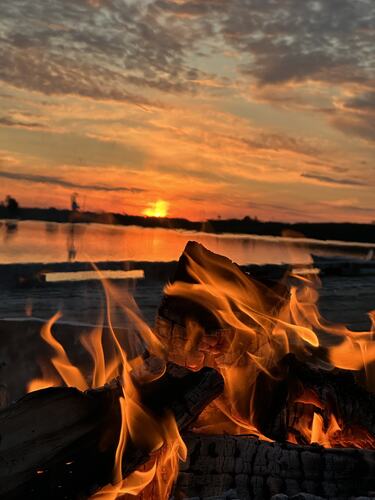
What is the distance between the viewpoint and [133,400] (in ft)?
11.9

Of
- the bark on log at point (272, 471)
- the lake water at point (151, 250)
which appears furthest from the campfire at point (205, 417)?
the lake water at point (151, 250)

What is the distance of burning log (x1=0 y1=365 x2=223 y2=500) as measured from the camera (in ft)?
10.2

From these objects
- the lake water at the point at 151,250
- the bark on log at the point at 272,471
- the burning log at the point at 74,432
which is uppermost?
the burning log at the point at 74,432

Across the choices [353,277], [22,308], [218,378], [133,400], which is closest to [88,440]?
[133,400]

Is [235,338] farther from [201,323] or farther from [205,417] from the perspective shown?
[205,417]

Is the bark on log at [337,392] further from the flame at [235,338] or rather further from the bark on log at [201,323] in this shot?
the bark on log at [201,323]

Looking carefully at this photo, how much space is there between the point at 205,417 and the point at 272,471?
76 centimetres

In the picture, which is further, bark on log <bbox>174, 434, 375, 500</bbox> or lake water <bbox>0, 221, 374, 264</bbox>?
lake water <bbox>0, 221, 374, 264</bbox>

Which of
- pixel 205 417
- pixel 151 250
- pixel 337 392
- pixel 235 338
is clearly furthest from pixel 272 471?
pixel 151 250

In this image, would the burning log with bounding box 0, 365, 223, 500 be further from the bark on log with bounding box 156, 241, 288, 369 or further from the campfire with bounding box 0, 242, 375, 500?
the bark on log with bounding box 156, 241, 288, 369

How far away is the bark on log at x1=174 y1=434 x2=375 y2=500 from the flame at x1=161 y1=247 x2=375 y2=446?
436 millimetres

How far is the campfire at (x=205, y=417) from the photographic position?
10.7 ft

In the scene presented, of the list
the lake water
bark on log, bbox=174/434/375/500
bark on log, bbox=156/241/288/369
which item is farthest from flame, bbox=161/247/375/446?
the lake water

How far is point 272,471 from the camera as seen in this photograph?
3.64 m
